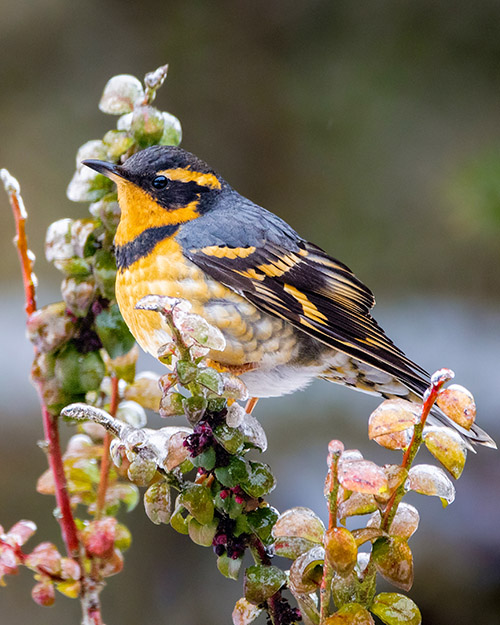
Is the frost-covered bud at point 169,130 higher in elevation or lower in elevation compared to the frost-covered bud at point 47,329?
higher

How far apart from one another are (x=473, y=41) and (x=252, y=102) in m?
0.47

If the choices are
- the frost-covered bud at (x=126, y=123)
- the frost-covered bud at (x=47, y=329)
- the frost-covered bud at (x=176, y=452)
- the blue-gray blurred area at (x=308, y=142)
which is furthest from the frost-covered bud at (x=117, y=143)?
the blue-gray blurred area at (x=308, y=142)

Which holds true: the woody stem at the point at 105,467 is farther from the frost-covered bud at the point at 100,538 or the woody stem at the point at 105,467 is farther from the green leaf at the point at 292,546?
the green leaf at the point at 292,546

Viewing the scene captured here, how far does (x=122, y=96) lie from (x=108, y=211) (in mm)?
74

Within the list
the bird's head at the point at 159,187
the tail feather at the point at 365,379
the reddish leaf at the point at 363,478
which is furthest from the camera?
the tail feather at the point at 365,379

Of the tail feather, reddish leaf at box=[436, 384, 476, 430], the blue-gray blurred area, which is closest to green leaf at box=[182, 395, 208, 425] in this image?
reddish leaf at box=[436, 384, 476, 430]

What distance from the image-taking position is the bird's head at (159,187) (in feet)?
1.63

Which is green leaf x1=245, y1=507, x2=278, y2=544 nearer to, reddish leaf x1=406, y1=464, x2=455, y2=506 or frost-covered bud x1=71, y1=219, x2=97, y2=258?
reddish leaf x1=406, y1=464, x2=455, y2=506

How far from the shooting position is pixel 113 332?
0.45 m

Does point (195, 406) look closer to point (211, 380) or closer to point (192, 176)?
point (211, 380)

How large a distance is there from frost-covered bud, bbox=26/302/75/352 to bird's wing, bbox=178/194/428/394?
173 millimetres

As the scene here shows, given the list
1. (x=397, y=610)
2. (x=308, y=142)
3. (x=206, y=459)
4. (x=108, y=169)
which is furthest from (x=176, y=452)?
(x=308, y=142)

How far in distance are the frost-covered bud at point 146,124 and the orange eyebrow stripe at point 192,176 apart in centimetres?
11

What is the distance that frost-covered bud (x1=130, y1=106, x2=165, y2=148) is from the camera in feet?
1.43
